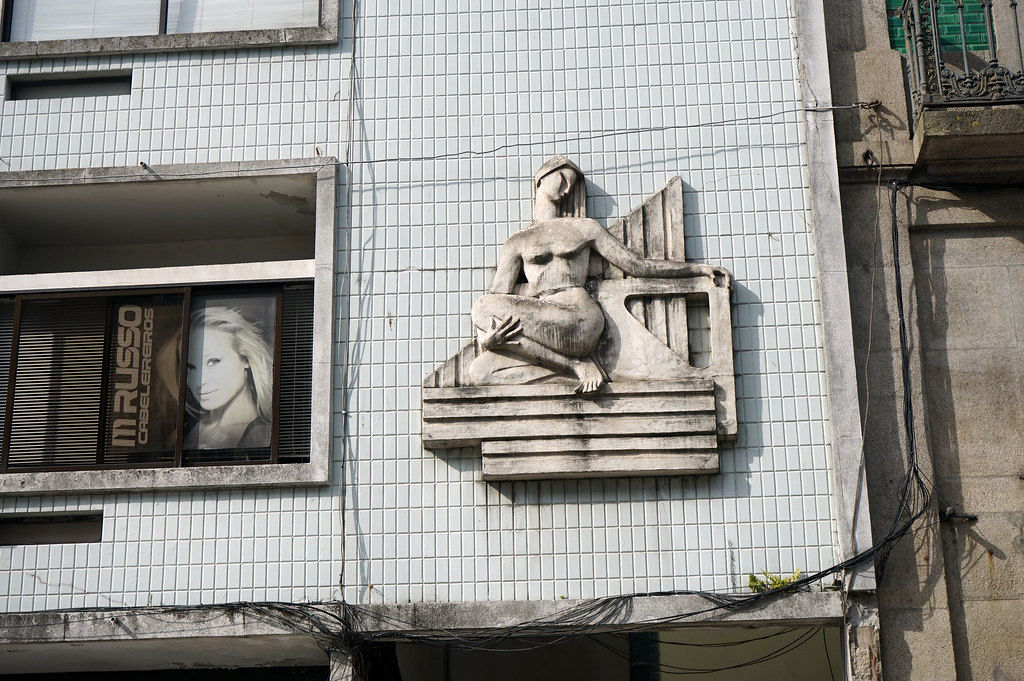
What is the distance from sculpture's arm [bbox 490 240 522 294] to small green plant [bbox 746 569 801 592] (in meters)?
3.21

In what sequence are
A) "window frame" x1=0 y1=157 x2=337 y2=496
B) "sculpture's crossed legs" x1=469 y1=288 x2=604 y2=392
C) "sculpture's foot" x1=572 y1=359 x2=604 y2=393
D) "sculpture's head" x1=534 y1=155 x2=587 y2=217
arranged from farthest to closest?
1. "sculpture's head" x1=534 y1=155 x2=587 y2=217
2. "window frame" x1=0 y1=157 x2=337 y2=496
3. "sculpture's crossed legs" x1=469 y1=288 x2=604 y2=392
4. "sculpture's foot" x1=572 y1=359 x2=604 y2=393

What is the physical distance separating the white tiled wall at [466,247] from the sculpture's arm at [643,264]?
26 centimetres

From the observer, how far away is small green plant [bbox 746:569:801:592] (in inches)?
403

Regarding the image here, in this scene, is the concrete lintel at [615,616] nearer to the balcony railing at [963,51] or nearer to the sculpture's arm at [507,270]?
the sculpture's arm at [507,270]

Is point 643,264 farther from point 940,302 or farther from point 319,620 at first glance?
point 319,620

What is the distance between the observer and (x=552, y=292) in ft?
36.2

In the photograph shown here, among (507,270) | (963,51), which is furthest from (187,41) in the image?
(963,51)

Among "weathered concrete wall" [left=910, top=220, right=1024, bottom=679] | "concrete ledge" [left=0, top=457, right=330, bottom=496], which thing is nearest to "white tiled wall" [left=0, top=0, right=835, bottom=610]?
"concrete ledge" [left=0, top=457, right=330, bottom=496]

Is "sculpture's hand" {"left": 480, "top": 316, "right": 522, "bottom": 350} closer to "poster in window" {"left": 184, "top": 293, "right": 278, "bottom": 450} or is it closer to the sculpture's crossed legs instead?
the sculpture's crossed legs

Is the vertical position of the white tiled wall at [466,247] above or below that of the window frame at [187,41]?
below

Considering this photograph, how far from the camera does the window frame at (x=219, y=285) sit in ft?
35.7

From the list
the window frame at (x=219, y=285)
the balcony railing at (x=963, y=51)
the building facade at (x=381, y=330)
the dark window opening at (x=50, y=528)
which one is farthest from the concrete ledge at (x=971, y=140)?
the dark window opening at (x=50, y=528)

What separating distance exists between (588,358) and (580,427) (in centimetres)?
63

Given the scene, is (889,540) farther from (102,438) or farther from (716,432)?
(102,438)
